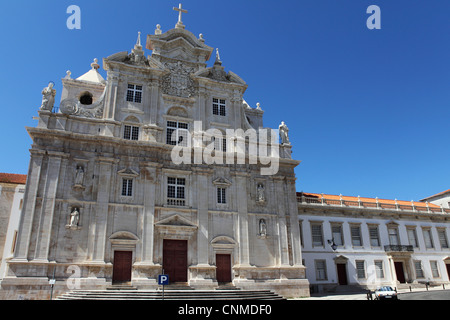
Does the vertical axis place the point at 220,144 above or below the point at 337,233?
above

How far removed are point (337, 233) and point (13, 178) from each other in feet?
105

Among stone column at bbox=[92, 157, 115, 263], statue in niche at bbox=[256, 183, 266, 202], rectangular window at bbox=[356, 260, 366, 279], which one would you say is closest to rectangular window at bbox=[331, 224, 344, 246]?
rectangular window at bbox=[356, 260, 366, 279]

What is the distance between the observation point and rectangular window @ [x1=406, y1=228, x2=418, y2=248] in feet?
132

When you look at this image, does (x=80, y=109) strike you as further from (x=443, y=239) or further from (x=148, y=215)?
(x=443, y=239)

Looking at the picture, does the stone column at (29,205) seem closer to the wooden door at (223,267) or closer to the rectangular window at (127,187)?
the rectangular window at (127,187)

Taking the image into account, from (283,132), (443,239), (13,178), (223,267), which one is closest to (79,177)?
(13,178)

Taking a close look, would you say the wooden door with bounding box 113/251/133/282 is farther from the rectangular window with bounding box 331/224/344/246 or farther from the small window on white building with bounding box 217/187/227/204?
the rectangular window with bounding box 331/224/344/246

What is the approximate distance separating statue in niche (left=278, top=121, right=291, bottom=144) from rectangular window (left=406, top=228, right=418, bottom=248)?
65.0 feet

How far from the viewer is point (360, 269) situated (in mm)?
36719

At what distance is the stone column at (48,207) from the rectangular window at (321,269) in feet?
79.1

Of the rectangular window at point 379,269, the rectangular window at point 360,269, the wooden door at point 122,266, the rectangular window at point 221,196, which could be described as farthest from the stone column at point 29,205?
the rectangular window at point 379,269

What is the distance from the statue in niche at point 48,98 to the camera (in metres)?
26.7

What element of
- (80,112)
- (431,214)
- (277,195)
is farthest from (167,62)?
(431,214)

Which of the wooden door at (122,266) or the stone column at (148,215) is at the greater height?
the stone column at (148,215)
